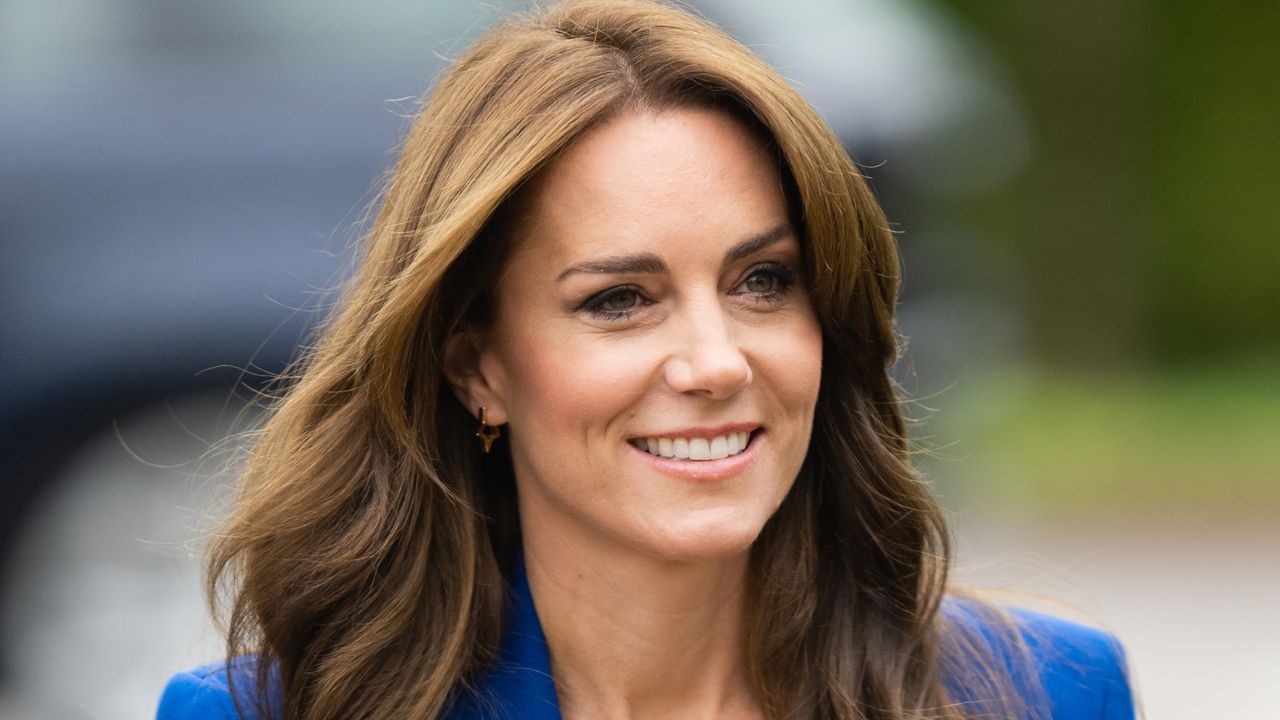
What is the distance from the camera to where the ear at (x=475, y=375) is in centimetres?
274

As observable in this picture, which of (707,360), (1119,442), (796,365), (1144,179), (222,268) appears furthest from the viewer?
(1144,179)

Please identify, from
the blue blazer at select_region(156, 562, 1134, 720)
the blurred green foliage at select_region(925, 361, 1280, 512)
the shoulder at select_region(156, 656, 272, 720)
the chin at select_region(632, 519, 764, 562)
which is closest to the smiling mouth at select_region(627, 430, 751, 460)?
the chin at select_region(632, 519, 764, 562)

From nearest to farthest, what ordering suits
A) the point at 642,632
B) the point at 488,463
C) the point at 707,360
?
the point at 707,360 < the point at 642,632 < the point at 488,463

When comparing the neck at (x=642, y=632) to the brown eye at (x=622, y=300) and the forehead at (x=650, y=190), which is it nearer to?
the brown eye at (x=622, y=300)

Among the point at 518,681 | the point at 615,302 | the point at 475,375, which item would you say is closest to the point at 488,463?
the point at 475,375

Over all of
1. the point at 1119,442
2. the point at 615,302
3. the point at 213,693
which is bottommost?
the point at 213,693

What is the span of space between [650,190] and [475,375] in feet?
1.52

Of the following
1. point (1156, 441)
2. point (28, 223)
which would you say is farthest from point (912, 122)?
point (1156, 441)

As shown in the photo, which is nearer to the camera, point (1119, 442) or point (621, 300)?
point (621, 300)

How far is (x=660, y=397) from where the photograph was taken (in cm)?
253

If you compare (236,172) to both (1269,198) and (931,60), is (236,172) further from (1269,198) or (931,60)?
(1269,198)

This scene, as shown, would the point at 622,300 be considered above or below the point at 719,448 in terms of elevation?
above

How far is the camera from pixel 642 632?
273 cm

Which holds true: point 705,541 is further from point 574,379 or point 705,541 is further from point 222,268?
point 222,268
